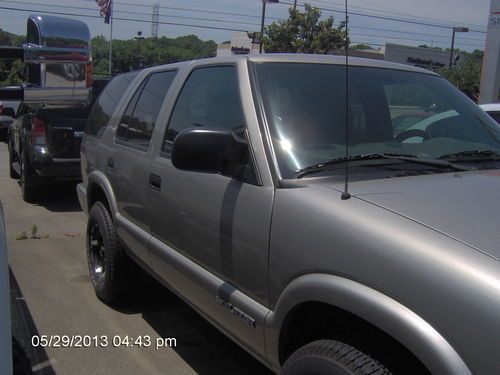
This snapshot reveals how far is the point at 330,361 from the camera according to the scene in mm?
1959

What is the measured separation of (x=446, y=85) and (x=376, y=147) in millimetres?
1059

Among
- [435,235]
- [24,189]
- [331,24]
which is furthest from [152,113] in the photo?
[331,24]

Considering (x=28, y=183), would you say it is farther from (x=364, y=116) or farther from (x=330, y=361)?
(x=330, y=361)

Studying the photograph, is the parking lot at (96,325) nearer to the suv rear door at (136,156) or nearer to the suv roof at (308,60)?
the suv rear door at (136,156)

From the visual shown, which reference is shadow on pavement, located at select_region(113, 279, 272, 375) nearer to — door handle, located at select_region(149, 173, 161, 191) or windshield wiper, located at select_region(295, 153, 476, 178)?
door handle, located at select_region(149, 173, 161, 191)

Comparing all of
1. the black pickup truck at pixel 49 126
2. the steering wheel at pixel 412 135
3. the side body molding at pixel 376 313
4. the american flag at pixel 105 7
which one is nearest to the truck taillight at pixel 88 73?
the black pickup truck at pixel 49 126

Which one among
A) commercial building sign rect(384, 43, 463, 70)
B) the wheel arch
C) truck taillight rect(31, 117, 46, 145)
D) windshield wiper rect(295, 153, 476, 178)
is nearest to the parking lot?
the wheel arch

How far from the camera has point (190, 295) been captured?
3.09 metres

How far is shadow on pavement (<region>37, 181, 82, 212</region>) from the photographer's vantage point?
815 cm

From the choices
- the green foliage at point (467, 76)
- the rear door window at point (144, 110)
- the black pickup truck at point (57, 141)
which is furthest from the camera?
the green foliage at point (467, 76)

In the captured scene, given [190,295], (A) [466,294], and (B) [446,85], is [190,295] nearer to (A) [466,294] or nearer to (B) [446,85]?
(A) [466,294]

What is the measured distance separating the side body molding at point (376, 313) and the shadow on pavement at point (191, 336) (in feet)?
4.33

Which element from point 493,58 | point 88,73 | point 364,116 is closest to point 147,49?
point 493,58

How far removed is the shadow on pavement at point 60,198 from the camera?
26.7 feet
